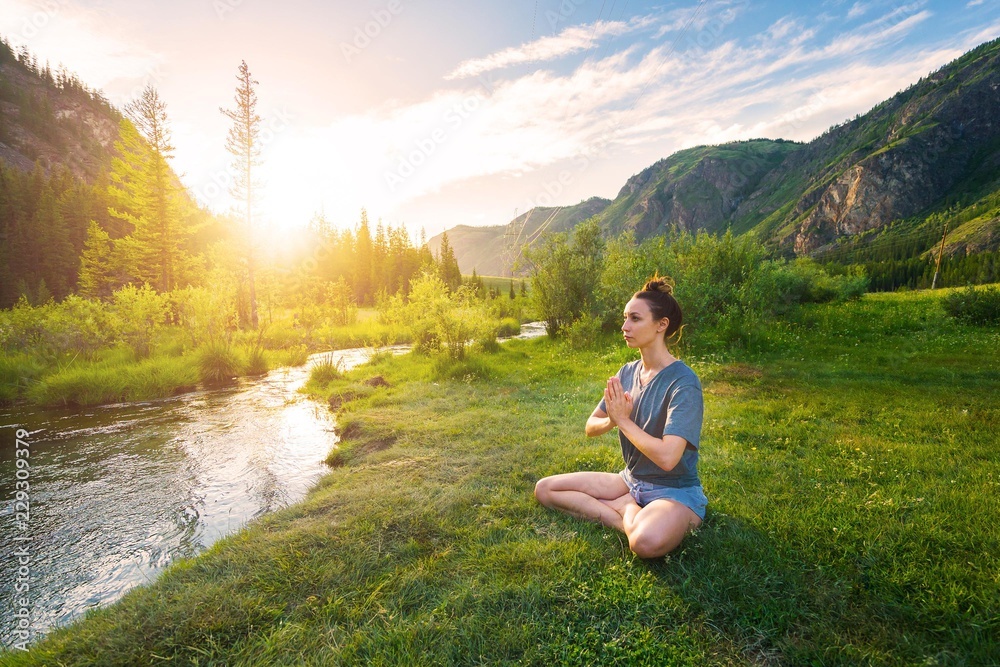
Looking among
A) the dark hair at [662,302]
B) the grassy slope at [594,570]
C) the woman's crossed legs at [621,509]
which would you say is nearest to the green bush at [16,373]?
the grassy slope at [594,570]

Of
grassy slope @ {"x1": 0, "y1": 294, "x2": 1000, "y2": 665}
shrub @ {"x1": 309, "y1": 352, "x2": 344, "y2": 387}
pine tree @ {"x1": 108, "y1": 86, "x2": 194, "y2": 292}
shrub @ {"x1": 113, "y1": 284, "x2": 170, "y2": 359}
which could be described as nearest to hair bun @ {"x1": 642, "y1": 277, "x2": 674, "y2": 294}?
grassy slope @ {"x1": 0, "y1": 294, "x2": 1000, "y2": 665}

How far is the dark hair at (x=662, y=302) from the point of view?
12.0 feet

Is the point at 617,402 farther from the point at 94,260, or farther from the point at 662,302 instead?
the point at 94,260

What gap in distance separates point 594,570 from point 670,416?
149 cm

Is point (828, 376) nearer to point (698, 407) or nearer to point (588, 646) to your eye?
point (698, 407)

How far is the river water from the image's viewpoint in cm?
413

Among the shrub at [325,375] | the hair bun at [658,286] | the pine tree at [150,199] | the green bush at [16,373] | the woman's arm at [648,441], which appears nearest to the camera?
the woman's arm at [648,441]

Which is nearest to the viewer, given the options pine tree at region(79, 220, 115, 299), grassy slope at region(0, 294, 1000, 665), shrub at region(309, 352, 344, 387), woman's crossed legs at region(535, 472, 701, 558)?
grassy slope at region(0, 294, 1000, 665)

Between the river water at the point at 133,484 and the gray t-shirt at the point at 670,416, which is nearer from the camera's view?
the gray t-shirt at the point at 670,416

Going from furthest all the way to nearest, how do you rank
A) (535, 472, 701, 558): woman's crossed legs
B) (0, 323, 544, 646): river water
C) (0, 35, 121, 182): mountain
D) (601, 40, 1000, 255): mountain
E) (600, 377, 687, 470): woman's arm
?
1. (601, 40, 1000, 255): mountain
2. (0, 35, 121, 182): mountain
3. (0, 323, 544, 646): river water
4. (535, 472, 701, 558): woman's crossed legs
5. (600, 377, 687, 470): woman's arm

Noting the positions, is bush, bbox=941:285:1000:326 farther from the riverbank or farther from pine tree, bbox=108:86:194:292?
pine tree, bbox=108:86:194:292

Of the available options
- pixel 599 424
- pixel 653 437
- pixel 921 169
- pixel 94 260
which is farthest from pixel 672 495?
pixel 921 169

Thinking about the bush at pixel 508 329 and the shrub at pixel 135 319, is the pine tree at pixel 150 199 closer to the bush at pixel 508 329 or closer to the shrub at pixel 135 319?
the shrub at pixel 135 319

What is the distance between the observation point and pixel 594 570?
3424mm
